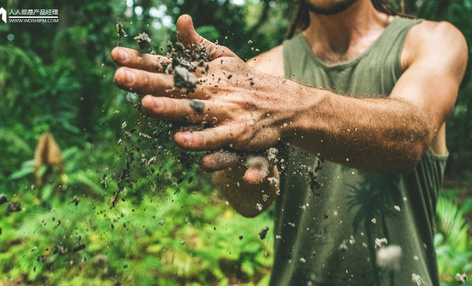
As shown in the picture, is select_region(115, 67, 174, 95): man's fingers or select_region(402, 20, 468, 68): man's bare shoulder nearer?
select_region(115, 67, 174, 95): man's fingers

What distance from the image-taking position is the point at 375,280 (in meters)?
1.40

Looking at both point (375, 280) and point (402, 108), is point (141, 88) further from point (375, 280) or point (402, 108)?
point (375, 280)

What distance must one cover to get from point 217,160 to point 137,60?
30 centimetres

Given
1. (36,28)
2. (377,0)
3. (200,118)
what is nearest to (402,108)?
(200,118)

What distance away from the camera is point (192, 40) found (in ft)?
3.23

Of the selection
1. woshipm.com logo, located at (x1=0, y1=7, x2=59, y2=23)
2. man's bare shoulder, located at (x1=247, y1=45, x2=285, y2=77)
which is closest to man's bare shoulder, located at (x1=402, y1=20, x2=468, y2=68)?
man's bare shoulder, located at (x1=247, y1=45, x2=285, y2=77)

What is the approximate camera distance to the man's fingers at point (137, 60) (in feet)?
2.87

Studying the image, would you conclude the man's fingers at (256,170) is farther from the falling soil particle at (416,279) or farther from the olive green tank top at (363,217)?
the falling soil particle at (416,279)

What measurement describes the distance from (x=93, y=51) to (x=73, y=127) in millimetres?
984

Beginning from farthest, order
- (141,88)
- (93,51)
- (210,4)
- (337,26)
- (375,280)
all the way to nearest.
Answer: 1. (93,51)
2. (210,4)
3. (337,26)
4. (375,280)
5. (141,88)

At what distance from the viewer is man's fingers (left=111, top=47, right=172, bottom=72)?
0.87m

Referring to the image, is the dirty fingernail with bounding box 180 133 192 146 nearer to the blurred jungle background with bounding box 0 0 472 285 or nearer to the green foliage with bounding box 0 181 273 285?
the blurred jungle background with bounding box 0 0 472 285

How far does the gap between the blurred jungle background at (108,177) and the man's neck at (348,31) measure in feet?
1.28

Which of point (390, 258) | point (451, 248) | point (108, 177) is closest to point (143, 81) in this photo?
point (108, 177)
